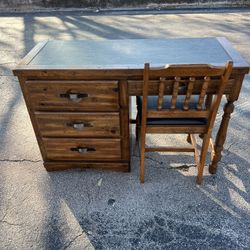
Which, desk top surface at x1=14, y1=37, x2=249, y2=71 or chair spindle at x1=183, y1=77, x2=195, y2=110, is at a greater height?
desk top surface at x1=14, y1=37, x2=249, y2=71

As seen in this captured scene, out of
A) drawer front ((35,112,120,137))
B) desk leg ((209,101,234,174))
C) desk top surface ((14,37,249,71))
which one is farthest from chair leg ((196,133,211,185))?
drawer front ((35,112,120,137))

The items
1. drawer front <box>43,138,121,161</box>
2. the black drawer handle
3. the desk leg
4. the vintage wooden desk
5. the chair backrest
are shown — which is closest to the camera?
the chair backrest

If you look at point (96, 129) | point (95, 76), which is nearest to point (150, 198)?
point (96, 129)

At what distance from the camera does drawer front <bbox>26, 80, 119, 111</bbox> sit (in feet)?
5.54

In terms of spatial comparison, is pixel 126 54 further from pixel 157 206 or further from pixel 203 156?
pixel 157 206

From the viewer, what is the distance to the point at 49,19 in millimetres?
6980

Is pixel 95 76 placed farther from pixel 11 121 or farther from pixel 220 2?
pixel 220 2

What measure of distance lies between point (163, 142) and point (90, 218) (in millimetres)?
1078

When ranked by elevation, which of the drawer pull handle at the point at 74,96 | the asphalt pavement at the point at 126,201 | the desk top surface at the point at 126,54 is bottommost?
the asphalt pavement at the point at 126,201

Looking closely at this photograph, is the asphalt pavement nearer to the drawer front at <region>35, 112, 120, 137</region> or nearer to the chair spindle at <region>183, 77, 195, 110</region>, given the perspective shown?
the drawer front at <region>35, 112, 120, 137</region>

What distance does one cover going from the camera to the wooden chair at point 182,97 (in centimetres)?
150

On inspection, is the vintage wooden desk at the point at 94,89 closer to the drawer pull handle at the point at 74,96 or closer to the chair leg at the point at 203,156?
the drawer pull handle at the point at 74,96

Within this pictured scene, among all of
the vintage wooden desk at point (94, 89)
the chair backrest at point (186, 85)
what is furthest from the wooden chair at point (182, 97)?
the vintage wooden desk at point (94, 89)

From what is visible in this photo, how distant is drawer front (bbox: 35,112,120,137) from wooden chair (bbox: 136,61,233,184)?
26 cm
